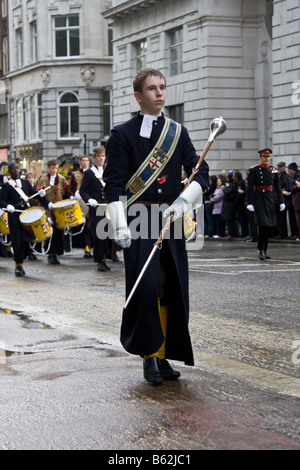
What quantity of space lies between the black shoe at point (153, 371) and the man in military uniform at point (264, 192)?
34.7 feet

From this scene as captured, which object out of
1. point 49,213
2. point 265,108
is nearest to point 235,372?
point 49,213

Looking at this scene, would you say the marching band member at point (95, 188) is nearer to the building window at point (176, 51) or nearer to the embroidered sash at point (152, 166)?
the embroidered sash at point (152, 166)

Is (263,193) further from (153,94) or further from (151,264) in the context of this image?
(151,264)

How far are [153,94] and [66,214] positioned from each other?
34.4 feet

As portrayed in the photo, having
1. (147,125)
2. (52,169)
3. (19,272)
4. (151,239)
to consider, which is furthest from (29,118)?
(151,239)

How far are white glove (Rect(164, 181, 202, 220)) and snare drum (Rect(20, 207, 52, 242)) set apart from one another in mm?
9348

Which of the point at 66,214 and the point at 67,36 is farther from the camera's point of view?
the point at 67,36

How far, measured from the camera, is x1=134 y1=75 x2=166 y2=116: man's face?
6027 mm

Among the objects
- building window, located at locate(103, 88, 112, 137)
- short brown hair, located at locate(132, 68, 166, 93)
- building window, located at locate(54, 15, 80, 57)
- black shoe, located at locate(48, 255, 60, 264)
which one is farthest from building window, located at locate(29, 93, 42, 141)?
short brown hair, located at locate(132, 68, 166, 93)

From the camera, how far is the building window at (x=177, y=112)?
33.8 metres

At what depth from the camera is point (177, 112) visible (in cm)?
3412

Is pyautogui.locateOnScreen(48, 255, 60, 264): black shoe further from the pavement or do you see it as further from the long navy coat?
the long navy coat

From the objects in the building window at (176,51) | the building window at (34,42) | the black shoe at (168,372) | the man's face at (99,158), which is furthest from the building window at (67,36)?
the black shoe at (168,372)

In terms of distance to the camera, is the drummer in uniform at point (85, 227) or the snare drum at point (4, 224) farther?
the drummer in uniform at point (85, 227)
